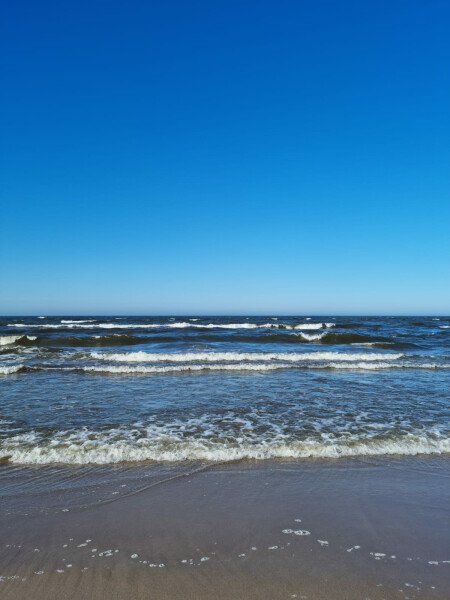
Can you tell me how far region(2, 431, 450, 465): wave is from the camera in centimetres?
607

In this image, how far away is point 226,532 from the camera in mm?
3867

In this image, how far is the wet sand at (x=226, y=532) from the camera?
309 centimetres

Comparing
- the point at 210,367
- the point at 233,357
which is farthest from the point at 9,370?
the point at 233,357

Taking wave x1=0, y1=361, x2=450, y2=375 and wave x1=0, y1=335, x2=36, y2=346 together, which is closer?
wave x1=0, y1=361, x2=450, y2=375

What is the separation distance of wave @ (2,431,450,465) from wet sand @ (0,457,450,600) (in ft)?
1.28

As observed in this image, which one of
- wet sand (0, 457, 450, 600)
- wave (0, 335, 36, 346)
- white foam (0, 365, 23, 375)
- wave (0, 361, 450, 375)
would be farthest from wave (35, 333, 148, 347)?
wet sand (0, 457, 450, 600)

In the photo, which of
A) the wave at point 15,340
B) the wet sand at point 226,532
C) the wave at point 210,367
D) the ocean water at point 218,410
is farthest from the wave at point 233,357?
the wet sand at point 226,532

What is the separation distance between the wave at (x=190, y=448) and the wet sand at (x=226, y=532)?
39 cm

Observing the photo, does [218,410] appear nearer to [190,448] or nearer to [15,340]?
[190,448]

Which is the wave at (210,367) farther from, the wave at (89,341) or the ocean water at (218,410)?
the wave at (89,341)

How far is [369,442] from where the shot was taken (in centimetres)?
673

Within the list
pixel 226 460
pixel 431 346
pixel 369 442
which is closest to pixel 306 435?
pixel 369 442

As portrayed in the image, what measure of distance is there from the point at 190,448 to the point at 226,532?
102 inches

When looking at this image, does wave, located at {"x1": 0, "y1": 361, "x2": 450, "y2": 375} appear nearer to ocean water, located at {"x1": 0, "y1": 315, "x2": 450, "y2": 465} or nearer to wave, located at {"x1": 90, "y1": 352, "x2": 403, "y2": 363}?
ocean water, located at {"x1": 0, "y1": 315, "x2": 450, "y2": 465}
